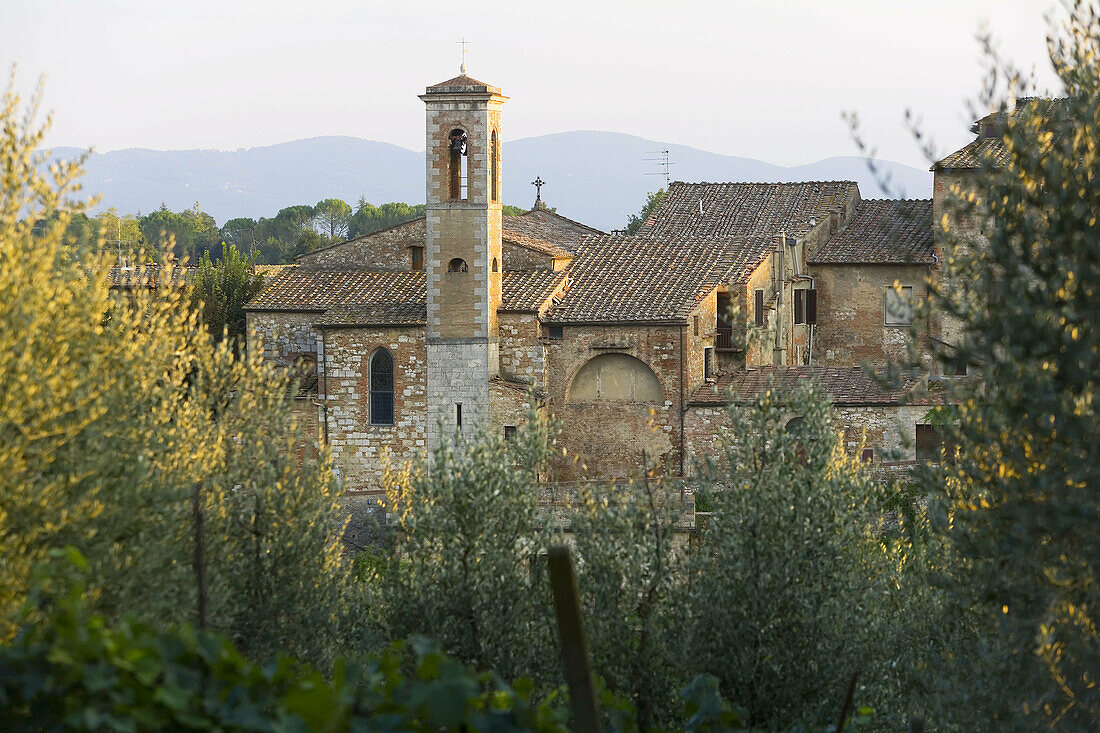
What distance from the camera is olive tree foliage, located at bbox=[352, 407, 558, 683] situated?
39.5 feet

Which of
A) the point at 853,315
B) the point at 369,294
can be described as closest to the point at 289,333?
the point at 369,294

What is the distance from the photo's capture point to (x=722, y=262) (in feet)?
102

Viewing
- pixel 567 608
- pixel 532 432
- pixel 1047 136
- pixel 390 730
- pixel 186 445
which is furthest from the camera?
pixel 532 432

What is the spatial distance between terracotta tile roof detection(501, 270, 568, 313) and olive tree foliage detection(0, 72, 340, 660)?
16.1 m

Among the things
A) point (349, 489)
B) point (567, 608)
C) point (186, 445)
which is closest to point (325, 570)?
point (186, 445)

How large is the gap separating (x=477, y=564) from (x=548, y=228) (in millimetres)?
26582

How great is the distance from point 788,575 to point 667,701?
62.6 inches

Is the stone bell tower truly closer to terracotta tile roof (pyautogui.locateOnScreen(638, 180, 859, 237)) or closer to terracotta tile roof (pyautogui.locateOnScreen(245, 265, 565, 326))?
terracotta tile roof (pyautogui.locateOnScreen(245, 265, 565, 326))

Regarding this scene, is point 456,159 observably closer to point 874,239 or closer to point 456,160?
point 456,160

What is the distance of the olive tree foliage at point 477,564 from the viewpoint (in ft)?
39.5

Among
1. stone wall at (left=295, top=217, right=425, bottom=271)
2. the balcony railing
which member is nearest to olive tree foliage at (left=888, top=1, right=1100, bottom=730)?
the balcony railing

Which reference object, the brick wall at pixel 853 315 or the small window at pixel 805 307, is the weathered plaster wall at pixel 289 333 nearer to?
the small window at pixel 805 307

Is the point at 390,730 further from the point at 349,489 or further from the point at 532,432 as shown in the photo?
the point at 349,489

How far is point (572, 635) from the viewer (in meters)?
5.69
